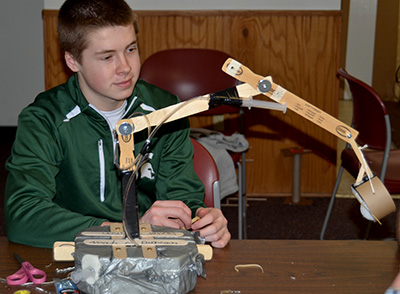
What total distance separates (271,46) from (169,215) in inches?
93.9

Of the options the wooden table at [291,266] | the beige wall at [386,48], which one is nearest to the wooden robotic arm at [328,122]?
the wooden table at [291,266]

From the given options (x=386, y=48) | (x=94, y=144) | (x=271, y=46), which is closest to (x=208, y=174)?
(x=94, y=144)

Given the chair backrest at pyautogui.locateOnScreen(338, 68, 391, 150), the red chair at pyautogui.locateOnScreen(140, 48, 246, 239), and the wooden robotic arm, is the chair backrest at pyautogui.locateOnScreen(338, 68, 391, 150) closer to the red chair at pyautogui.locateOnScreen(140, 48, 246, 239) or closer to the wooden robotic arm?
the red chair at pyautogui.locateOnScreen(140, 48, 246, 239)

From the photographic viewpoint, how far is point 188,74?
120 inches

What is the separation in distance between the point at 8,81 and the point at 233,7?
2.13 m

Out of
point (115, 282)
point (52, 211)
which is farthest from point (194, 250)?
point (52, 211)

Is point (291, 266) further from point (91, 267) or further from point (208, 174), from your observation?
point (208, 174)

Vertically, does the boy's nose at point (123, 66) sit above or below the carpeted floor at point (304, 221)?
above

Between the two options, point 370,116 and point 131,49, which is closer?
point 131,49

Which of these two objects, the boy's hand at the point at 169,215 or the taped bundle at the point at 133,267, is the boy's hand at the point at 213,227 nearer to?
the boy's hand at the point at 169,215

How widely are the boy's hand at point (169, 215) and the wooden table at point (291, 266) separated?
134 millimetres

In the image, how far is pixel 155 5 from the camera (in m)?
3.59

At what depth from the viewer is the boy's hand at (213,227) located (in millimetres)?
1297

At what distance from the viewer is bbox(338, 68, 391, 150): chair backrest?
2449 millimetres
